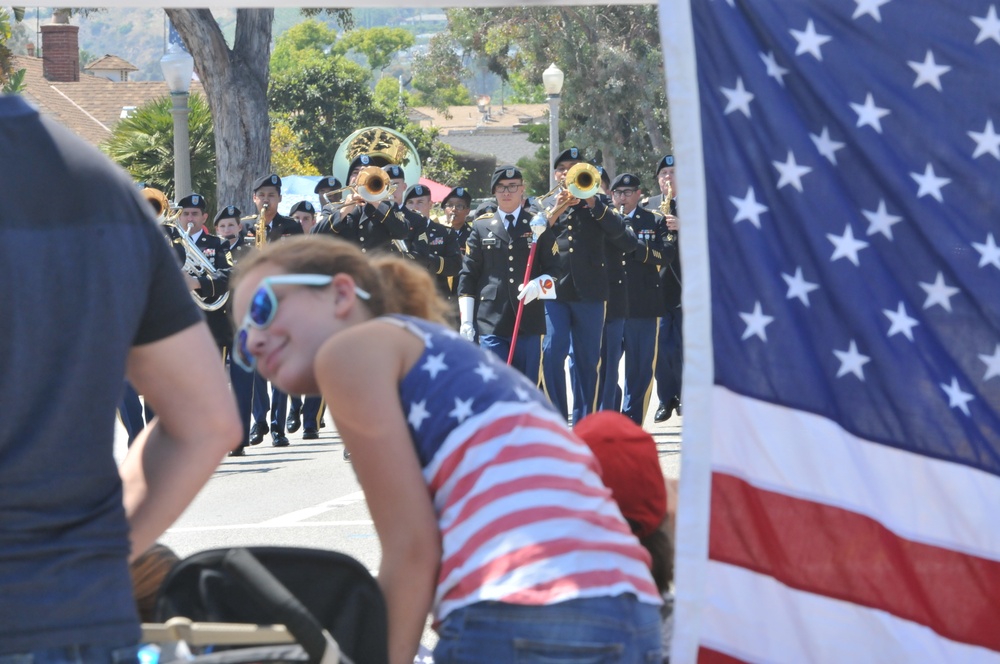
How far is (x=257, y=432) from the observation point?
12430 mm

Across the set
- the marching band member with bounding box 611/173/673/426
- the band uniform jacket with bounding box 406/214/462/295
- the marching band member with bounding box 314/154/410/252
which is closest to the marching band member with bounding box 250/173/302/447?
the marching band member with bounding box 314/154/410/252

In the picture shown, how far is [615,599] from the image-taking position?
2.47 metres

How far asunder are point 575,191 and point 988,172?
8.66 m

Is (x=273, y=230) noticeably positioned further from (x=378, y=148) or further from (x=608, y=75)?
(x=608, y=75)

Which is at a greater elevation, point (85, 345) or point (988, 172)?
point (988, 172)

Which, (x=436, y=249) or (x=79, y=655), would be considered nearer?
(x=79, y=655)

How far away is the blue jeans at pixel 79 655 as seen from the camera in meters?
1.95

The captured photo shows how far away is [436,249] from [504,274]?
4.05 ft

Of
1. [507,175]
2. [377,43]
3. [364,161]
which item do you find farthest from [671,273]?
[377,43]

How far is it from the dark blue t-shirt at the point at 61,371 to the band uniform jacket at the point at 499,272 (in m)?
9.64

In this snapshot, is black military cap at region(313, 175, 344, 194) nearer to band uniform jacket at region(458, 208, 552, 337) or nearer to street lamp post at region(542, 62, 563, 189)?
band uniform jacket at region(458, 208, 552, 337)

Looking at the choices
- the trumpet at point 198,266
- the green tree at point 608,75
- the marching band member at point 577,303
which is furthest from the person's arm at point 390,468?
the green tree at point 608,75

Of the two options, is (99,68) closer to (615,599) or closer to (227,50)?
(227,50)

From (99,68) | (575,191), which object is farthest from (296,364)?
(99,68)
